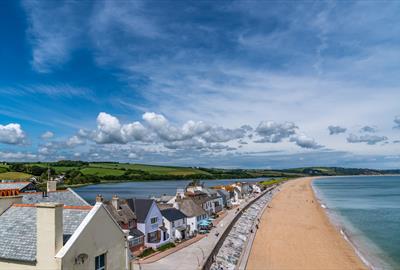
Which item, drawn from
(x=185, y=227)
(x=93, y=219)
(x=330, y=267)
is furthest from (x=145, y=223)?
(x=93, y=219)

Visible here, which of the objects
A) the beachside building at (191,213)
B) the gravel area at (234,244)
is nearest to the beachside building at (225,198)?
the gravel area at (234,244)

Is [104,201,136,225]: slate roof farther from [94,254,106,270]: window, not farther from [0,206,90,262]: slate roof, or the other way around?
[94,254,106,270]: window

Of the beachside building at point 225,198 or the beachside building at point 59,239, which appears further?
the beachside building at point 225,198

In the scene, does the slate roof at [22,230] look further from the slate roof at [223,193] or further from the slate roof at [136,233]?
the slate roof at [223,193]

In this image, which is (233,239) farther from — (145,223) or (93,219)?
(93,219)

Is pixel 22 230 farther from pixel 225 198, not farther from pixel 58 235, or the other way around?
pixel 225 198

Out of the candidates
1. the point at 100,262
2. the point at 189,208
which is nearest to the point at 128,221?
the point at 189,208
